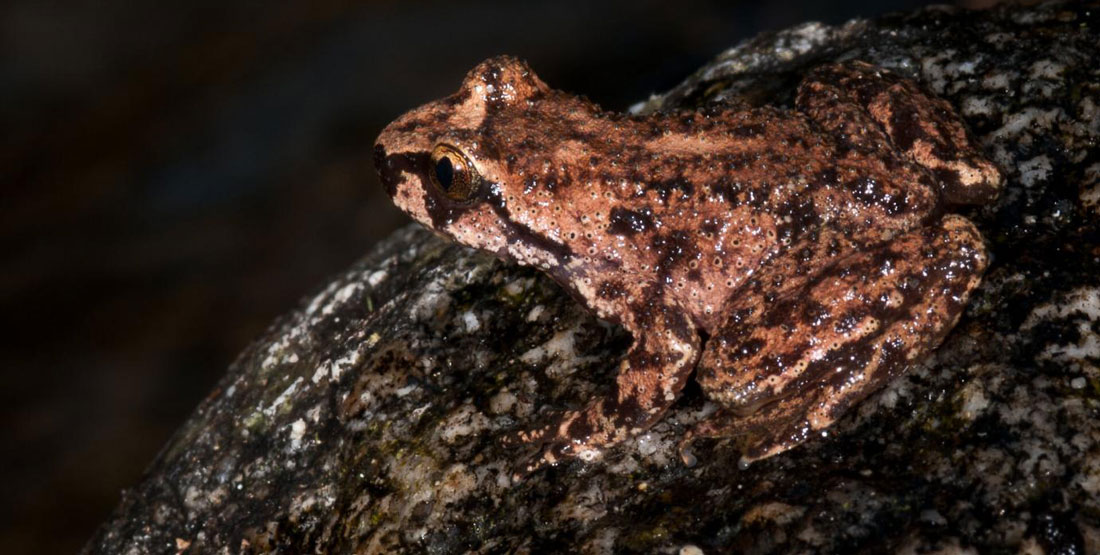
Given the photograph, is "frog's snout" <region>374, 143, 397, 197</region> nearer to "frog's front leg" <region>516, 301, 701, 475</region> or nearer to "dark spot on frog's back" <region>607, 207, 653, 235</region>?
"dark spot on frog's back" <region>607, 207, 653, 235</region>

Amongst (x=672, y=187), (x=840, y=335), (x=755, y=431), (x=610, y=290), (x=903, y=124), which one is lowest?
(x=755, y=431)

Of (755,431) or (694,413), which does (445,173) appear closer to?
(694,413)

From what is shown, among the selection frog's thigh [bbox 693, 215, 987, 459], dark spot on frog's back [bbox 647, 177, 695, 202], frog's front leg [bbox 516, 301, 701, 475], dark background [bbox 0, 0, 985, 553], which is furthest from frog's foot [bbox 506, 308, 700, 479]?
dark background [bbox 0, 0, 985, 553]

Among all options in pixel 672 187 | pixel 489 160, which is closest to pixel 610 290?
pixel 672 187

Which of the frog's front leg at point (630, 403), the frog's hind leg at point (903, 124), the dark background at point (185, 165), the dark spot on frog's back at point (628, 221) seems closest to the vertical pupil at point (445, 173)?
the dark spot on frog's back at point (628, 221)

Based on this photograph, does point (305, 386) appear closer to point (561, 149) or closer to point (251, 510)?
point (251, 510)

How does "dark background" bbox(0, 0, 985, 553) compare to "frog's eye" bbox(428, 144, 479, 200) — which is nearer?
"frog's eye" bbox(428, 144, 479, 200)

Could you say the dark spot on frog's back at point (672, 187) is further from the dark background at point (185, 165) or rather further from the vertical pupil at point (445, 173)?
the dark background at point (185, 165)
